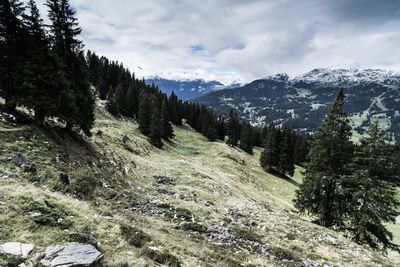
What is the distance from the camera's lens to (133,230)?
13359mm

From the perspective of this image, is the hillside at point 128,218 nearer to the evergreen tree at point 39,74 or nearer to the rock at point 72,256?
the rock at point 72,256

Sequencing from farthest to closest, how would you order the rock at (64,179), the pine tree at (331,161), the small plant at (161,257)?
the pine tree at (331,161)
the rock at (64,179)
the small plant at (161,257)

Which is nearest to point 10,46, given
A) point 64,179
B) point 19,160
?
point 19,160

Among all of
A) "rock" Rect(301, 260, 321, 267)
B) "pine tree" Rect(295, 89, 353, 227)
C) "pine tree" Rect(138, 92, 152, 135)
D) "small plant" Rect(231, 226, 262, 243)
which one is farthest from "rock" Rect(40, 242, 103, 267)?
"pine tree" Rect(138, 92, 152, 135)

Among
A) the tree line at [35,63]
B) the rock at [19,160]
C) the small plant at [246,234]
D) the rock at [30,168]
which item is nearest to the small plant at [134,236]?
the small plant at [246,234]

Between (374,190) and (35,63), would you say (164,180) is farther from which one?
(374,190)

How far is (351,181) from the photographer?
2758 cm

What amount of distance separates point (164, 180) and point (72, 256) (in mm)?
25766

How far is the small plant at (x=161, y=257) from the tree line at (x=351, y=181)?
69.1 feet

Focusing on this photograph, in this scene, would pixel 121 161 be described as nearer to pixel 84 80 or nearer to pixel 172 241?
pixel 84 80

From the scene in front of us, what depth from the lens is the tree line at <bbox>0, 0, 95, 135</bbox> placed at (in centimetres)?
2675

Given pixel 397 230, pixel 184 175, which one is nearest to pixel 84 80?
pixel 184 175

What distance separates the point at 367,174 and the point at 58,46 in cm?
3308

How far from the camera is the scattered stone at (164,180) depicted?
34406mm
